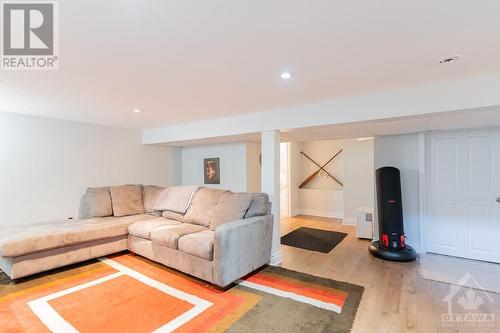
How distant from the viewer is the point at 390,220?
11.6 ft

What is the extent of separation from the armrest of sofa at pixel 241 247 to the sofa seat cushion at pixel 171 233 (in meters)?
0.68

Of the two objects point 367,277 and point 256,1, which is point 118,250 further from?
point 256,1

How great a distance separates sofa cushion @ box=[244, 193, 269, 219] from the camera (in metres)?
3.17

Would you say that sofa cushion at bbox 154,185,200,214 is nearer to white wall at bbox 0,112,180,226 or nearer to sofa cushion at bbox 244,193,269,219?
white wall at bbox 0,112,180,226

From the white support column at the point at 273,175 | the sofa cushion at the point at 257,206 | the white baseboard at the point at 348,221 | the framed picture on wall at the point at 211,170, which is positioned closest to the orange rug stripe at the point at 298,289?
the white support column at the point at 273,175

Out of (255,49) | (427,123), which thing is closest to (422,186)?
(427,123)

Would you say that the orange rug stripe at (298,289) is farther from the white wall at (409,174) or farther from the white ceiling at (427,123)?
the white wall at (409,174)

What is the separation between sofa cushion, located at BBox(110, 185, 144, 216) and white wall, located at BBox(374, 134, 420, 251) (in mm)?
4300

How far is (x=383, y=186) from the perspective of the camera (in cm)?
362

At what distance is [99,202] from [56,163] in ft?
2.85

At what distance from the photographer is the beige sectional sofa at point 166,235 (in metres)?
2.66

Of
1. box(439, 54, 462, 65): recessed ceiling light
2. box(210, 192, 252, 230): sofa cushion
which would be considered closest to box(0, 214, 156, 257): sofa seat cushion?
box(210, 192, 252, 230): sofa cushion

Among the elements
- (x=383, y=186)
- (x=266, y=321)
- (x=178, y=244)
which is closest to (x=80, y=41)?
(x=178, y=244)

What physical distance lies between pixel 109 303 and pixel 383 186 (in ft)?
12.0
